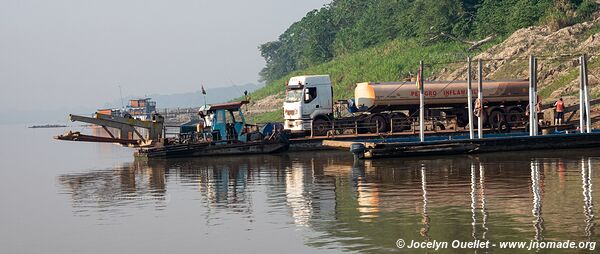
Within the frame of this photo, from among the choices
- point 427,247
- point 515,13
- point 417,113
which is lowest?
point 427,247

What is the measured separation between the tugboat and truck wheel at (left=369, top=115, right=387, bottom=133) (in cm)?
437

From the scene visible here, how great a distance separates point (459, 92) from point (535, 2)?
41929mm

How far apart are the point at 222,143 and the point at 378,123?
7.80 meters

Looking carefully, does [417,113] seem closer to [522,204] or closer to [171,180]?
[171,180]

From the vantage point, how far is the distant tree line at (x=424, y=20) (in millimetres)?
76562

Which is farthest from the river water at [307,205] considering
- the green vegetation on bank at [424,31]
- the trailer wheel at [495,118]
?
the green vegetation on bank at [424,31]

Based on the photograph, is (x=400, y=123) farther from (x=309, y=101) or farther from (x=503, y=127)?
(x=503, y=127)

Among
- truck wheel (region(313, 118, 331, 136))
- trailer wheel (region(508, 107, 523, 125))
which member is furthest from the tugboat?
trailer wheel (region(508, 107, 523, 125))

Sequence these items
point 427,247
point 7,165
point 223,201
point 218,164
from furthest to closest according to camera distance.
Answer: point 7,165 → point 218,164 → point 223,201 → point 427,247

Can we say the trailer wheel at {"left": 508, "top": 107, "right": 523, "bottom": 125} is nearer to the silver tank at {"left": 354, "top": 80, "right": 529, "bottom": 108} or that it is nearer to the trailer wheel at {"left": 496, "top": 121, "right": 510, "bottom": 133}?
the silver tank at {"left": 354, "top": 80, "right": 529, "bottom": 108}

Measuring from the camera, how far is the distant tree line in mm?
76562

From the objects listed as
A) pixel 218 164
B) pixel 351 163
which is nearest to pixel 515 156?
pixel 351 163

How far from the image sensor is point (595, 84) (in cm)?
5234

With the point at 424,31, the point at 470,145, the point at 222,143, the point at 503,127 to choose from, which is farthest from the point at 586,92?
the point at 424,31
